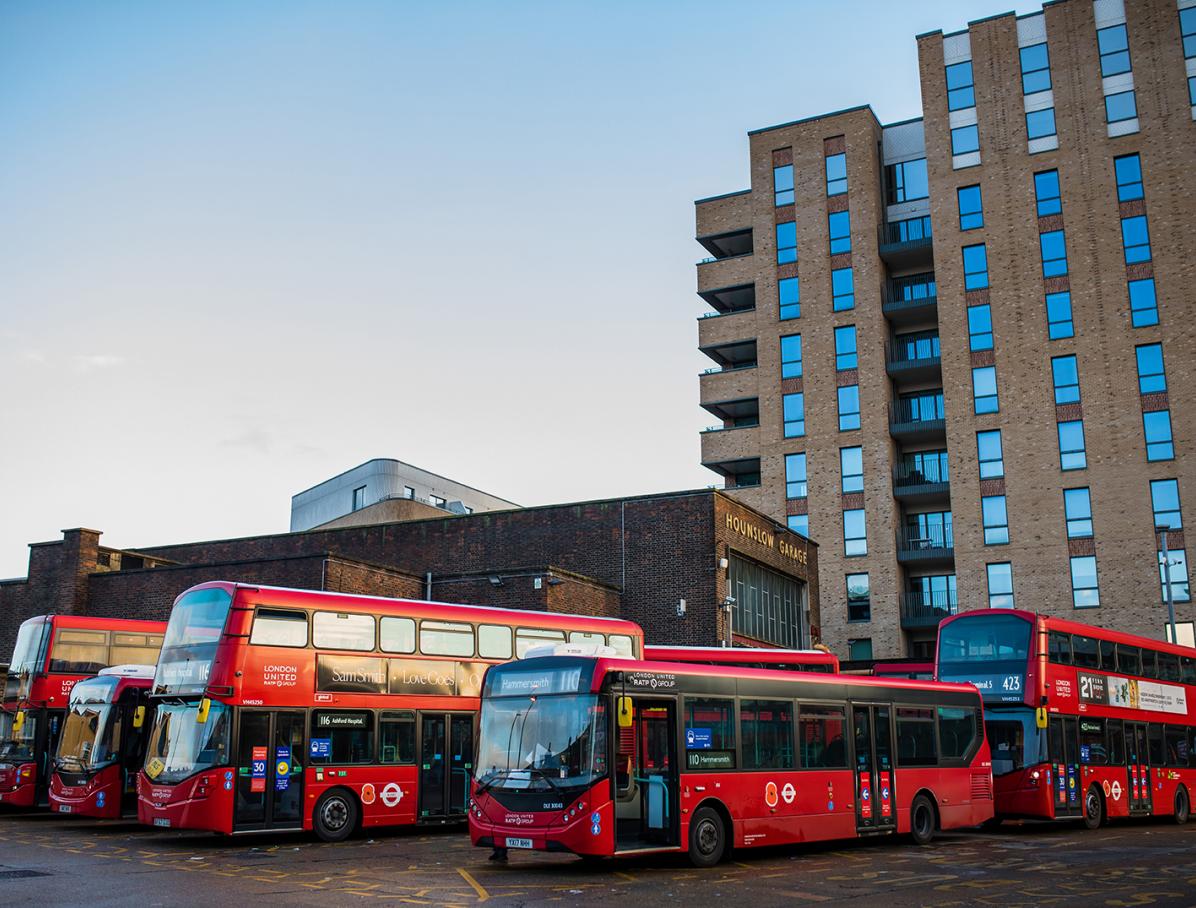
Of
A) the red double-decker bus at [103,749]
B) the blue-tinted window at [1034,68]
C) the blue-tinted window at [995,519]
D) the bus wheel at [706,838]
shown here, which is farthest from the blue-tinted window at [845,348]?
the bus wheel at [706,838]

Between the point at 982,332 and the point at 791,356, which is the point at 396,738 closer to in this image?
the point at 982,332

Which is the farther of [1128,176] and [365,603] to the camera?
[1128,176]

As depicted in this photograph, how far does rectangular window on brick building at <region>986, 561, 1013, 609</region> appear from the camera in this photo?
5512 centimetres

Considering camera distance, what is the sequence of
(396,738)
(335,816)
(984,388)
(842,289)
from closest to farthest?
(335,816) → (396,738) → (984,388) → (842,289)

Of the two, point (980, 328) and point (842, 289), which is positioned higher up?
point (842, 289)

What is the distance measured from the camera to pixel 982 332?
58.0 m

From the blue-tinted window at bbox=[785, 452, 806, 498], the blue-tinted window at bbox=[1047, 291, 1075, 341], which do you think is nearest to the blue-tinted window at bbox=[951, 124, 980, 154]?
the blue-tinted window at bbox=[1047, 291, 1075, 341]

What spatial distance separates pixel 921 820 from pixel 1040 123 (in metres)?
47.1

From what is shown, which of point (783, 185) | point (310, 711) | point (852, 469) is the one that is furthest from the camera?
point (783, 185)

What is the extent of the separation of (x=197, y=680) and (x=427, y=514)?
148 feet

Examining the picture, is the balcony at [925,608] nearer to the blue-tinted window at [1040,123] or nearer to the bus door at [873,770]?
the blue-tinted window at [1040,123]

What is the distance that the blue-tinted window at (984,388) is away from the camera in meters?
57.2

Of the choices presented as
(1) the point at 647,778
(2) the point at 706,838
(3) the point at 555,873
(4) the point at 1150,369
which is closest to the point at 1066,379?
(4) the point at 1150,369

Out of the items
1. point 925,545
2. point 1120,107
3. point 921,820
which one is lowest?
point 921,820
